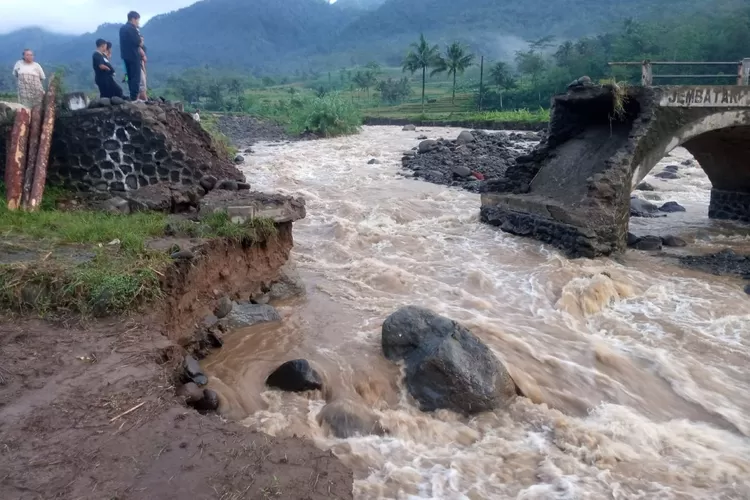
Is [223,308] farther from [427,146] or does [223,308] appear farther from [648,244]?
[427,146]

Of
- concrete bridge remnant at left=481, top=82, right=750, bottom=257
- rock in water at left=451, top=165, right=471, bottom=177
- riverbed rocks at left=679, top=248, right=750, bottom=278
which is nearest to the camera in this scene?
riverbed rocks at left=679, top=248, right=750, bottom=278

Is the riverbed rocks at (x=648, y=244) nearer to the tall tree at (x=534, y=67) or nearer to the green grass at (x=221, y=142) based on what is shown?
the green grass at (x=221, y=142)

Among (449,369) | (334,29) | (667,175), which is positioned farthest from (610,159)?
(334,29)

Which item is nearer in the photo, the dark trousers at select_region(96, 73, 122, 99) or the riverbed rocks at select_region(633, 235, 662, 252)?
the dark trousers at select_region(96, 73, 122, 99)

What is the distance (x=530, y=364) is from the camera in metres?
6.97

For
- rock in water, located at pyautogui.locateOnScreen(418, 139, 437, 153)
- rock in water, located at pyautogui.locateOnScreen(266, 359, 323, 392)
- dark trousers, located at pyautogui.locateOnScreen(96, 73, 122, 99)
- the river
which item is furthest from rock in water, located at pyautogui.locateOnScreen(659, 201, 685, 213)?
dark trousers, located at pyautogui.locateOnScreen(96, 73, 122, 99)

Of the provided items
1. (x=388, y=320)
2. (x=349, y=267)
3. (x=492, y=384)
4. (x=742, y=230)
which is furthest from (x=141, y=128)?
(x=742, y=230)

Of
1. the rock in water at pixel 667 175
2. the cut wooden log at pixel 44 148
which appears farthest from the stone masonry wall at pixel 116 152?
the rock in water at pixel 667 175

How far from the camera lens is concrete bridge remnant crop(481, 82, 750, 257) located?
1063 centimetres

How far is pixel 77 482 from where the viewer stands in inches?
143

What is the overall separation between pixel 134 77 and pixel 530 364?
9154 millimetres

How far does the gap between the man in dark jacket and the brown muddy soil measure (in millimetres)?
7416

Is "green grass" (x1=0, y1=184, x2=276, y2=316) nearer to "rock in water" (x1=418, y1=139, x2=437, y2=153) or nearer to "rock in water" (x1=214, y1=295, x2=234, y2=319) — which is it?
"rock in water" (x1=214, y1=295, x2=234, y2=319)

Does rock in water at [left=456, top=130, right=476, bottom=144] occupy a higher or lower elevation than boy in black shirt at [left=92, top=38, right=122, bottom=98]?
lower
